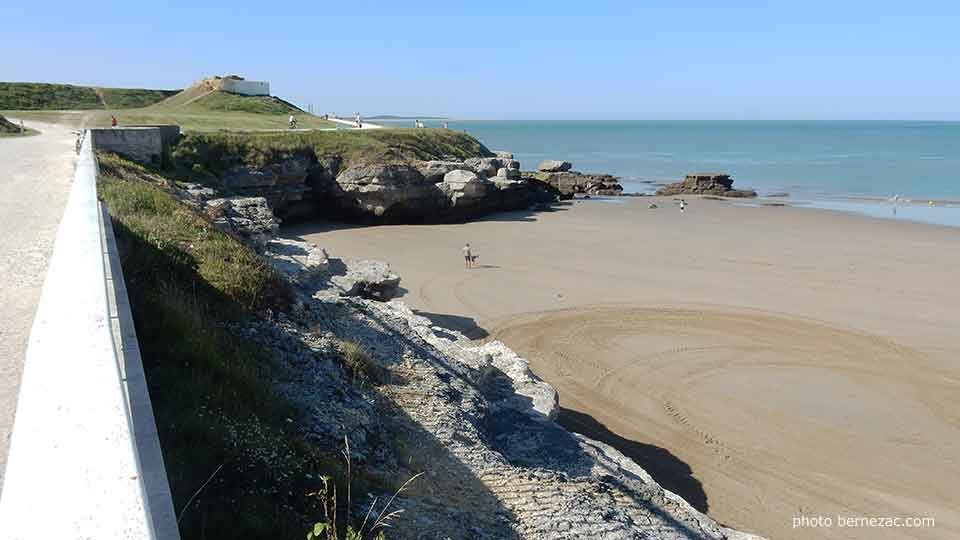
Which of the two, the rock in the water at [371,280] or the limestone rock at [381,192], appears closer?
the rock in the water at [371,280]

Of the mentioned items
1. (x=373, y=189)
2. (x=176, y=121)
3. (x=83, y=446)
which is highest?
(x=176, y=121)

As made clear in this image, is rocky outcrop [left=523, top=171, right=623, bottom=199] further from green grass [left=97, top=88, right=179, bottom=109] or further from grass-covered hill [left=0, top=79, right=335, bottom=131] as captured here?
green grass [left=97, top=88, right=179, bottom=109]

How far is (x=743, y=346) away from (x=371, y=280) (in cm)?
876

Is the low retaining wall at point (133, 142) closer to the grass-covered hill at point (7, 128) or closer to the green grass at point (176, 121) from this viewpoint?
the grass-covered hill at point (7, 128)

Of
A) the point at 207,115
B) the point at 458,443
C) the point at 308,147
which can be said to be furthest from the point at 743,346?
the point at 207,115

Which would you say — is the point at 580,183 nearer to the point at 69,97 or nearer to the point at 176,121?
the point at 176,121

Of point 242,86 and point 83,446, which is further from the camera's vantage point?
point 242,86

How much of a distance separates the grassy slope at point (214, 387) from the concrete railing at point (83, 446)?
86 cm

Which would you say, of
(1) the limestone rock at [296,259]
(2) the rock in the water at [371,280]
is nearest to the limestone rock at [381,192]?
(1) the limestone rock at [296,259]

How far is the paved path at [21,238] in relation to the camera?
4.76m

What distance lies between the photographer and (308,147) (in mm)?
34281

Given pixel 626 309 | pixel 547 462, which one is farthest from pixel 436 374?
pixel 626 309

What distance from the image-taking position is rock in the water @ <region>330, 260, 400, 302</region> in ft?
47.2

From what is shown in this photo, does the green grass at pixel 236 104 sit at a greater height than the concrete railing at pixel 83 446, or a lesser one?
greater
